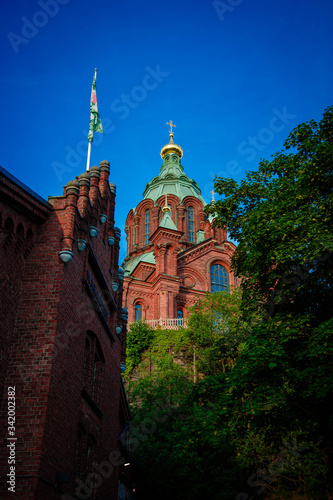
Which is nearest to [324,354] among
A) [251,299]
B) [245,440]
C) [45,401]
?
[251,299]

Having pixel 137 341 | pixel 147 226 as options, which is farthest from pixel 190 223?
pixel 137 341

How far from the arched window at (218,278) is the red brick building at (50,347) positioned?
102 ft

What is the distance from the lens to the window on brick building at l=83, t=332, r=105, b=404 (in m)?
13.6

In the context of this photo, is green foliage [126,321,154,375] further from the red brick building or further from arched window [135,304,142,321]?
the red brick building

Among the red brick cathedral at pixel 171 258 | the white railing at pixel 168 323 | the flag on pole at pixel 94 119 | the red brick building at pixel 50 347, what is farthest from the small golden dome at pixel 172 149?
the red brick building at pixel 50 347

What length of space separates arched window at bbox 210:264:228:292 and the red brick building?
31.0m

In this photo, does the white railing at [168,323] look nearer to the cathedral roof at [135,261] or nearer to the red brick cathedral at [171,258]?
the red brick cathedral at [171,258]

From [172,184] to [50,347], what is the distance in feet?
169

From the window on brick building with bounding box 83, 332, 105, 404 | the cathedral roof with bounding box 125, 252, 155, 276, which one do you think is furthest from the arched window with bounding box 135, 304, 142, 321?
the window on brick building with bounding box 83, 332, 105, 404

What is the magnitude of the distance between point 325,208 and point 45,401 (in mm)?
9980

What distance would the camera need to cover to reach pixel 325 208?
50.5 ft

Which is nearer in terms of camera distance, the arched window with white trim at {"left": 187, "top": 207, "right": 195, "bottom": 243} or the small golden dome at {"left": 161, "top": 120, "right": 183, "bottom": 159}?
the arched window with white trim at {"left": 187, "top": 207, "right": 195, "bottom": 243}

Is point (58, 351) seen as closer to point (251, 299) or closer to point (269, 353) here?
point (269, 353)

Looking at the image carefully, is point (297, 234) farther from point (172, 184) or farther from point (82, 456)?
point (172, 184)
